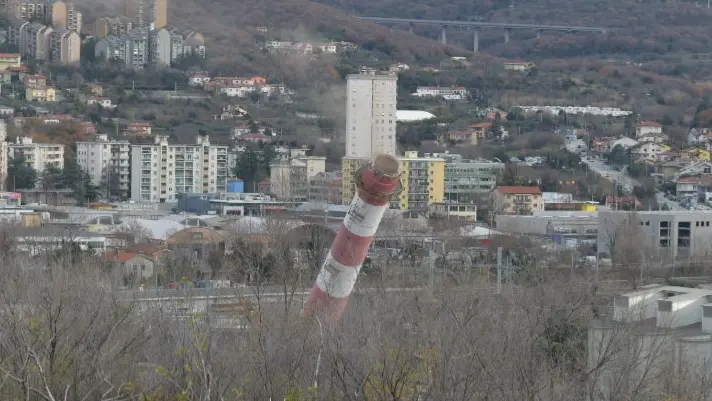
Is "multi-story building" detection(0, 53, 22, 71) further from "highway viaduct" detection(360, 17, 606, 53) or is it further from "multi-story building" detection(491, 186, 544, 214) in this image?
"highway viaduct" detection(360, 17, 606, 53)

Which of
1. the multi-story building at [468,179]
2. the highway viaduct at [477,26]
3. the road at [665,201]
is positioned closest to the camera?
the road at [665,201]

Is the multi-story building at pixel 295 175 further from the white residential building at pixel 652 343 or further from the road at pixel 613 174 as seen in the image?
the white residential building at pixel 652 343

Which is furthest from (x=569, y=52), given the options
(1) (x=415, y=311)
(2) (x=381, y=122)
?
(1) (x=415, y=311)

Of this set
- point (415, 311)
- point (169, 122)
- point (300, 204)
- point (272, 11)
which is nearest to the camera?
point (415, 311)

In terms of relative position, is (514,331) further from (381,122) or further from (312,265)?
(381,122)

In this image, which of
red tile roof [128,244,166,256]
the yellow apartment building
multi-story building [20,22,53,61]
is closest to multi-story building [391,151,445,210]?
red tile roof [128,244,166,256]

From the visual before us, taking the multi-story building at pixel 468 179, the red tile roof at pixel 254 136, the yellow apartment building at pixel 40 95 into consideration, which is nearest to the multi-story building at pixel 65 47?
the yellow apartment building at pixel 40 95
